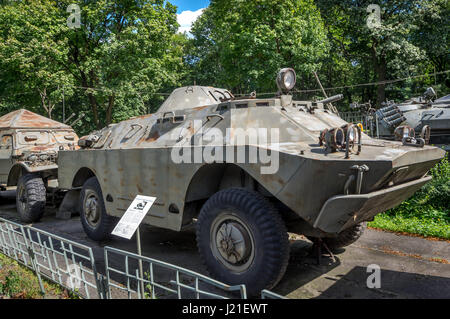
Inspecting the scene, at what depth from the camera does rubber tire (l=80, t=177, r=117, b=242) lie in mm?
6188

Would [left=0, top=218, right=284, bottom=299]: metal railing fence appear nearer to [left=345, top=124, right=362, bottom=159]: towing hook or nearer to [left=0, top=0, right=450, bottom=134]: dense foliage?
[left=345, top=124, right=362, bottom=159]: towing hook

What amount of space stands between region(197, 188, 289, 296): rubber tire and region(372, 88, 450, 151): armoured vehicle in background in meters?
7.10

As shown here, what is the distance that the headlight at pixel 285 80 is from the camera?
5.13m

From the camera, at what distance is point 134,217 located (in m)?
3.98

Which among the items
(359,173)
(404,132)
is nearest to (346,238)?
(404,132)

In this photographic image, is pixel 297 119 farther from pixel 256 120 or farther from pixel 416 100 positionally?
pixel 416 100

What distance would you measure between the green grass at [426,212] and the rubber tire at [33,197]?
6626 millimetres

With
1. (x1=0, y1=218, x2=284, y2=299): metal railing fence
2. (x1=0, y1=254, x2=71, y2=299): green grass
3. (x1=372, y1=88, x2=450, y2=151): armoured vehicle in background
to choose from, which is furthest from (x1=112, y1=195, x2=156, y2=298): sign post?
(x1=372, y1=88, x2=450, y2=151): armoured vehicle in background

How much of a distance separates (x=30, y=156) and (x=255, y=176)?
21.1ft

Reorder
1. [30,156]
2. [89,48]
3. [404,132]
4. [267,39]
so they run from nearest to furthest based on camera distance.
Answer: [404,132], [30,156], [267,39], [89,48]

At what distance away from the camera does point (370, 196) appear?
139 inches

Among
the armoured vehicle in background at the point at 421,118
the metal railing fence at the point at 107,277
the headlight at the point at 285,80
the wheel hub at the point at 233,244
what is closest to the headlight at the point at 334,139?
the wheel hub at the point at 233,244

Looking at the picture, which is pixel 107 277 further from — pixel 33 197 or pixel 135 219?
pixel 33 197

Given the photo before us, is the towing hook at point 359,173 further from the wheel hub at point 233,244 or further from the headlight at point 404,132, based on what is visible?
the headlight at point 404,132
